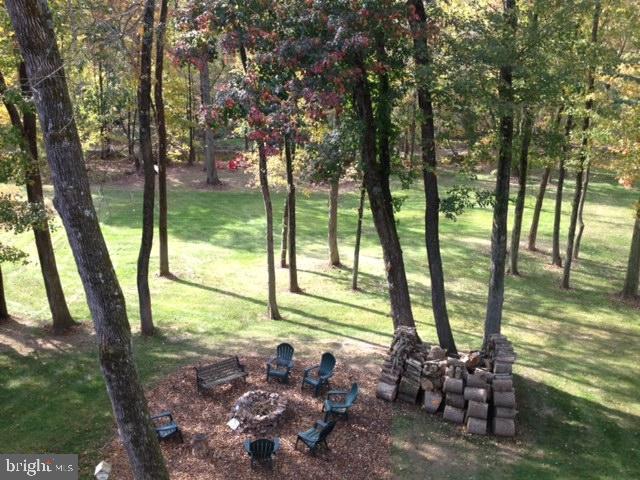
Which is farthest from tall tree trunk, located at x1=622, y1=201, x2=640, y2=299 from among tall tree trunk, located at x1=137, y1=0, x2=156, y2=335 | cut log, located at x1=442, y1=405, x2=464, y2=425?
tall tree trunk, located at x1=137, y1=0, x2=156, y2=335

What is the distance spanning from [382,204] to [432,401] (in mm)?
4456

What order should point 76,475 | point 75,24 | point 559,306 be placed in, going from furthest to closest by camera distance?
point 559,306 → point 76,475 → point 75,24

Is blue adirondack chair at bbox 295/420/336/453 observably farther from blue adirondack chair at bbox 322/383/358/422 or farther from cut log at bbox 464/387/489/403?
cut log at bbox 464/387/489/403

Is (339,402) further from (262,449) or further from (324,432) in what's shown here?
(262,449)

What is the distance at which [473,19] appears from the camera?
40.1 ft

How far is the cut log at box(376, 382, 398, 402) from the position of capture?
38.7ft

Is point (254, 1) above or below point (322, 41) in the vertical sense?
above

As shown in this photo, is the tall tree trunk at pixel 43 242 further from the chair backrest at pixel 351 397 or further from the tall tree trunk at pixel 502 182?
the tall tree trunk at pixel 502 182

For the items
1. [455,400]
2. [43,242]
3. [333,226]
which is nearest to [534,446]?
[455,400]

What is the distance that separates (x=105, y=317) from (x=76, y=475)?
3973 mm

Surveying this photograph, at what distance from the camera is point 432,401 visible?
11.6 metres

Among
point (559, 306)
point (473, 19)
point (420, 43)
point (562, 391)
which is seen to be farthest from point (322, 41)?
point (559, 306)

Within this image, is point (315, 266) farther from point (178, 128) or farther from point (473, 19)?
point (178, 128)

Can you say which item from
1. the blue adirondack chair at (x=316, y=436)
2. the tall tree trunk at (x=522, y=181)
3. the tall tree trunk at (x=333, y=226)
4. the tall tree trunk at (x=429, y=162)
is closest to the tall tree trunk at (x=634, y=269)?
the tall tree trunk at (x=522, y=181)
